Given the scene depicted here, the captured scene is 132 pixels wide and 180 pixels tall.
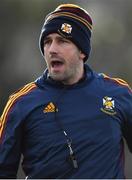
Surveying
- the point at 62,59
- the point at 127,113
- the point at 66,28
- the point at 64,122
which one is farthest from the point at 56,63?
the point at 127,113

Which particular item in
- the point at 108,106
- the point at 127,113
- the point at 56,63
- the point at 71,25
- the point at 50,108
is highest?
the point at 71,25

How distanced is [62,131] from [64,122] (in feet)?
0.25

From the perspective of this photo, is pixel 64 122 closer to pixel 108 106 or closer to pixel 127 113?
pixel 108 106

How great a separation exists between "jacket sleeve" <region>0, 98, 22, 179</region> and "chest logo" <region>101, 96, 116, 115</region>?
640 mm

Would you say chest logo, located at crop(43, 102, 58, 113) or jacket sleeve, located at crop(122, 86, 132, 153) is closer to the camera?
chest logo, located at crop(43, 102, 58, 113)

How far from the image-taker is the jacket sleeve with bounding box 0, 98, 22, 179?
6.29 meters

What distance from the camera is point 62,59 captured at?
6477 mm

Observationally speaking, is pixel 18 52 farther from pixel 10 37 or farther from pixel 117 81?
pixel 117 81

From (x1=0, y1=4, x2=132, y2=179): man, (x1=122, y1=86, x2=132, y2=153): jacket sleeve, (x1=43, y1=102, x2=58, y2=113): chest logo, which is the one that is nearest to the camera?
(x1=0, y1=4, x2=132, y2=179): man

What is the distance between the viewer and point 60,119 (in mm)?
6324

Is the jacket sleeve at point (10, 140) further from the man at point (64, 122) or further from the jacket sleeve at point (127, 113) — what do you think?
the jacket sleeve at point (127, 113)

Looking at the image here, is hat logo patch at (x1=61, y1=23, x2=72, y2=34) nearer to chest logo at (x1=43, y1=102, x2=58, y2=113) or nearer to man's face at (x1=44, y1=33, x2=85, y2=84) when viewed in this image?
man's face at (x1=44, y1=33, x2=85, y2=84)

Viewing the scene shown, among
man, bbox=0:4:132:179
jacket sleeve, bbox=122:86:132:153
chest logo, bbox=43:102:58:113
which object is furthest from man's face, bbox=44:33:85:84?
jacket sleeve, bbox=122:86:132:153

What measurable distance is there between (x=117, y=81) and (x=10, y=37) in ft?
62.4
